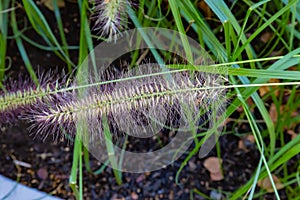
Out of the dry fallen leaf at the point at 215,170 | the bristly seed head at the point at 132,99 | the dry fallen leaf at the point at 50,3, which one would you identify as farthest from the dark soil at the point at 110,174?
the bristly seed head at the point at 132,99

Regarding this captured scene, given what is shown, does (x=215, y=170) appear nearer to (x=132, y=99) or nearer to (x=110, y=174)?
(x=110, y=174)

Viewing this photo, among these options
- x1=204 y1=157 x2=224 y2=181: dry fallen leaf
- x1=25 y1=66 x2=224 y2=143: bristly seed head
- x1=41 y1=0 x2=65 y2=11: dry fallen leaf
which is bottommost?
x1=204 y1=157 x2=224 y2=181: dry fallen leaf

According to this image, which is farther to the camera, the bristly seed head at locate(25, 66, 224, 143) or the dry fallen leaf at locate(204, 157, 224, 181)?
the dry fallen leaf at locate(204, 157, 224, 181)

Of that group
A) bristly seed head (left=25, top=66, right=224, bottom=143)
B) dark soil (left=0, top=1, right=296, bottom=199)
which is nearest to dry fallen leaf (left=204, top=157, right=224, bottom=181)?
dark soil (left=0, top=1, right=296, bottom=199)

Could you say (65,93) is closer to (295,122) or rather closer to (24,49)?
(24,49)

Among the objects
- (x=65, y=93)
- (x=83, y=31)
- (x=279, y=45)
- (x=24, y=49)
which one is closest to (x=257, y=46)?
(x=279, y=45)

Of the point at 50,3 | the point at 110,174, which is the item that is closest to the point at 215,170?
the point at 110,174

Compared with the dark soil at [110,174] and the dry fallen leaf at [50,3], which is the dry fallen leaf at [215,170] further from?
the dry fallen leaf at [50,3]

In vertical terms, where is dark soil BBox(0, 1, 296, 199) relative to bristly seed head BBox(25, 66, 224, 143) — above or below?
below

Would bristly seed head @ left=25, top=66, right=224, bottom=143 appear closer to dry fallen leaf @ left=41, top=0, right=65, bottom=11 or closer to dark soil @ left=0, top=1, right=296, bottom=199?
dark soil @ left=0, top=1, right=296, bottom=199
